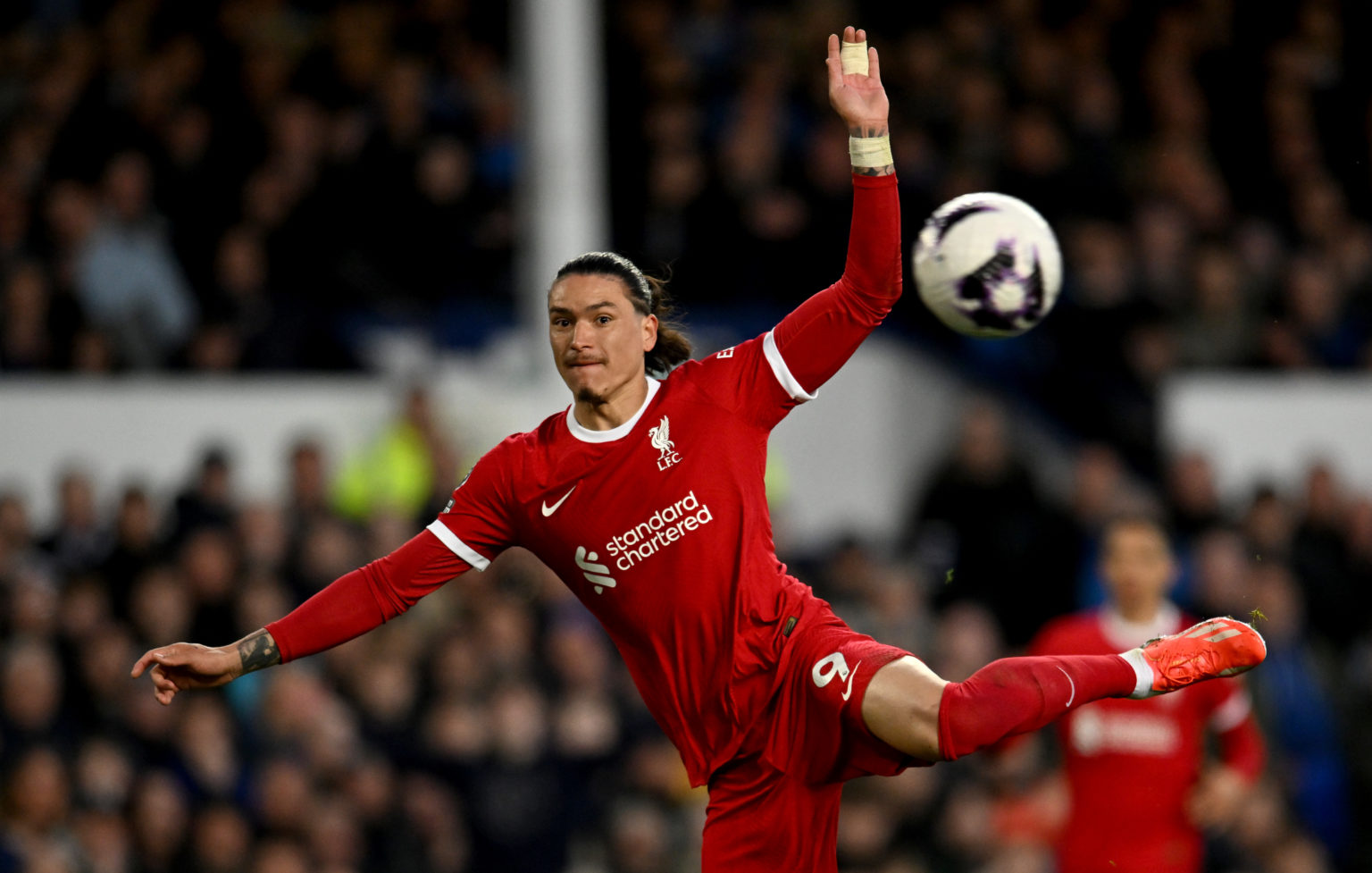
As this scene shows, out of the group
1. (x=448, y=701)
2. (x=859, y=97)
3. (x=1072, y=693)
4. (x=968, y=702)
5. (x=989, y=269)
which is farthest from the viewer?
(x=448, y=701)

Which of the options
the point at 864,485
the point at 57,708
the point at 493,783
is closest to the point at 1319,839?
the point at 864,485

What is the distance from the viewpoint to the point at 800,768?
191 inches

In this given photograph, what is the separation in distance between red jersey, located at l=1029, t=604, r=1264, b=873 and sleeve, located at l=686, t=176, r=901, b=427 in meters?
2.54

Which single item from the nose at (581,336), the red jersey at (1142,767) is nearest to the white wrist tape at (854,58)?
the nose at (581,336)

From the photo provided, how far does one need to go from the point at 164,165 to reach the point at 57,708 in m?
3.59

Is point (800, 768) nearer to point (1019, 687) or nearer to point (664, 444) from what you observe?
point (1019, 687)

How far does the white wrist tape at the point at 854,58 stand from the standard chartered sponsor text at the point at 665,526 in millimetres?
1246

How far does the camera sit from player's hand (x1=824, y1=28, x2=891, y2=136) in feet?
15.6

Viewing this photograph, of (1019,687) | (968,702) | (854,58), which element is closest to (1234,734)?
(1019,687)

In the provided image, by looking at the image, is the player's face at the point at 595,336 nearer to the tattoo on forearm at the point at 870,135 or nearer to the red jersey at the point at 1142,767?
the tattoo on forearm at the point at 870,135

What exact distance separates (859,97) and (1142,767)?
130 inches

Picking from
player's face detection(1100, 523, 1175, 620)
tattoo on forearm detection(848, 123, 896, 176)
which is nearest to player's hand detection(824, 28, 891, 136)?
tattoo on forearm detection(848, 123, 896, 176)

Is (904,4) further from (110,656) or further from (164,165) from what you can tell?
(110,656)

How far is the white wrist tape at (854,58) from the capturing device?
4.82m
